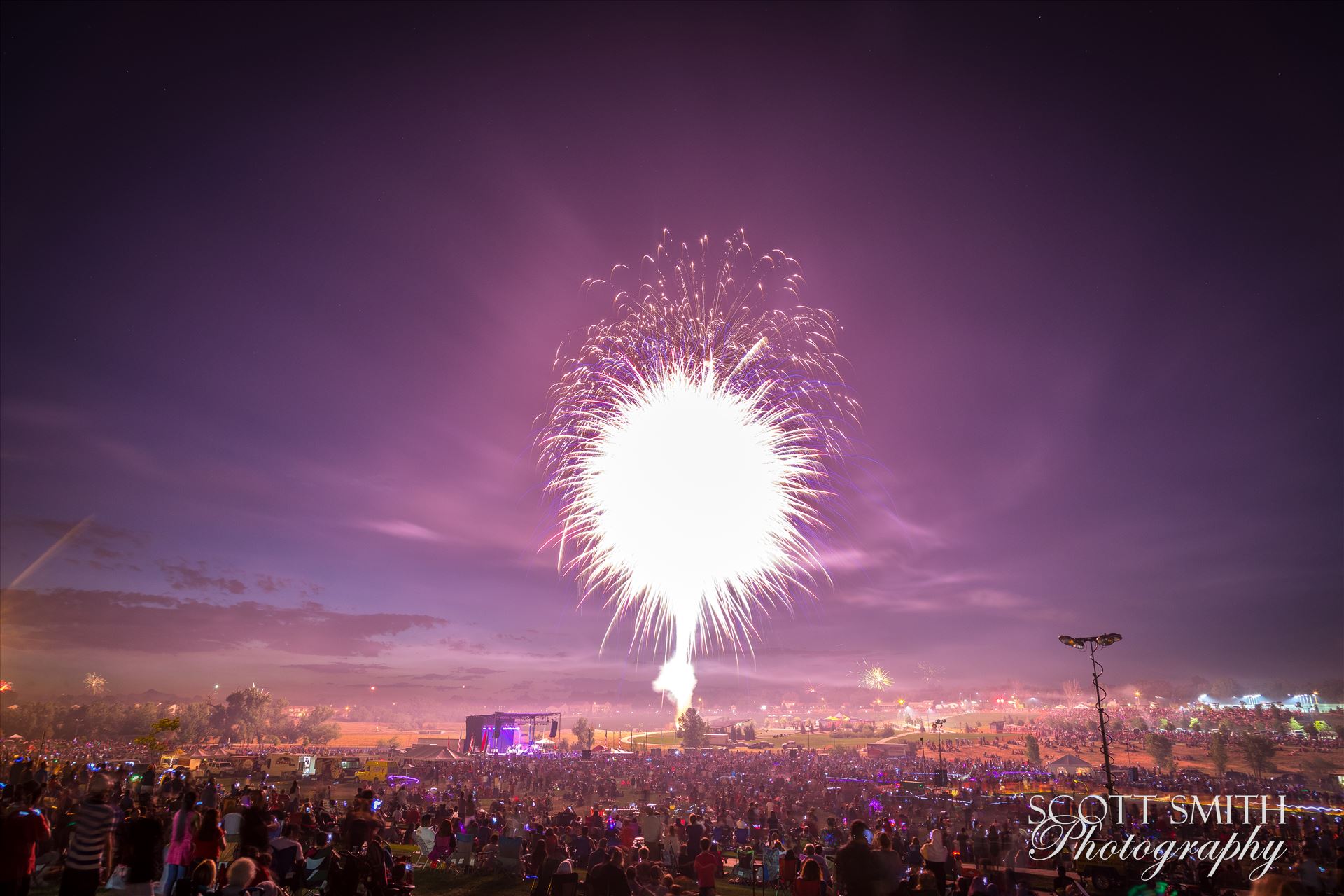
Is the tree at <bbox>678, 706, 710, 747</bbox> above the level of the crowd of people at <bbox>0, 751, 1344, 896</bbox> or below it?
below

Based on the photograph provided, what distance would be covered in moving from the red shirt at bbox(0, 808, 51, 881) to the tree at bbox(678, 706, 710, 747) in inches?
4114

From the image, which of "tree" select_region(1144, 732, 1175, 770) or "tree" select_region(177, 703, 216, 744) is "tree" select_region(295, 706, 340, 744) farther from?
"tree" select_region(1144, 732, 1175, 770)

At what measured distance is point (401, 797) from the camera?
29.1m

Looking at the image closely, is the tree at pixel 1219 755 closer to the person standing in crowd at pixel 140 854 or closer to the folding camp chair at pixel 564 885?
the folding camp chair at pixel 564 885

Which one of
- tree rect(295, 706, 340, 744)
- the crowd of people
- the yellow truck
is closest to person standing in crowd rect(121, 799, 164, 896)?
the crowd of people

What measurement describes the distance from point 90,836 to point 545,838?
849 cm

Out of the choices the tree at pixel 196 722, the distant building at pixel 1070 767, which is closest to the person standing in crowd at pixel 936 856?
the distant building at pixel 1070 767

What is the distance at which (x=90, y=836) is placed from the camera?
7.31 metres

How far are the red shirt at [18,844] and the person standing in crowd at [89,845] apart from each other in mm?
525

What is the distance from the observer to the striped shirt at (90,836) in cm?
724

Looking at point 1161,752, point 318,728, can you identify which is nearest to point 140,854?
point 1161,752

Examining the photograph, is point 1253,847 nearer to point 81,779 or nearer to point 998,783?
point 998,783

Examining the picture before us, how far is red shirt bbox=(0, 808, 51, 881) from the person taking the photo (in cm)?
721

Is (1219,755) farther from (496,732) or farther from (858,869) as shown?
(858,869)
